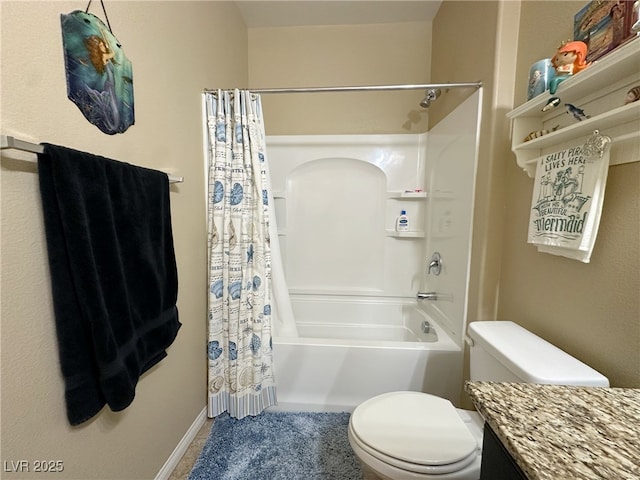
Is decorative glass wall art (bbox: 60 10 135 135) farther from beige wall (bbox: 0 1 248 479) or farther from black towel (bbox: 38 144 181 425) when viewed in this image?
black towel (bbox: 38 144 181 425)

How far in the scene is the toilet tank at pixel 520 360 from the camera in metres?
0.82

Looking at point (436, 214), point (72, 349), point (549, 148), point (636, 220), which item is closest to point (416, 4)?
point (436, 214)

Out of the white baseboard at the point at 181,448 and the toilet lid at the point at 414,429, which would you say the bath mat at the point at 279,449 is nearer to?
the white baseboard at the point at 181,448

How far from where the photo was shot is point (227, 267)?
1658 mm

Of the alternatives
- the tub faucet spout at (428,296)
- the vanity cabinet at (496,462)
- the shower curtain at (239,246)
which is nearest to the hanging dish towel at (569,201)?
the vanity cabinet at (496,462)

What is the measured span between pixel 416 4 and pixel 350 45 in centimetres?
55

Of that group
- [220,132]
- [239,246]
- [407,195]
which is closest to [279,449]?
[239,246]

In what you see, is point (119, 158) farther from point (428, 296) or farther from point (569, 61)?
point (428, 296)

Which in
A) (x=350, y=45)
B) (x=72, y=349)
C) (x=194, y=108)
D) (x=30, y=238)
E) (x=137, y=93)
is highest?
(x=350, y=45)

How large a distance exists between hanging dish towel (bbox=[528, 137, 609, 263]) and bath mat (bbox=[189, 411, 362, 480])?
1.34 metres

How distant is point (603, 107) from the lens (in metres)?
0.89

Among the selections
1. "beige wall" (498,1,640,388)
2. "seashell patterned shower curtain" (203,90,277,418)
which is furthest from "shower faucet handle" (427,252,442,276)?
"seashell patterned shower curtain" (203,90,277,418)

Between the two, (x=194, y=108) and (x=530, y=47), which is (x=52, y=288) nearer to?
(x=194, y=108)

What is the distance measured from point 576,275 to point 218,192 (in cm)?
164
